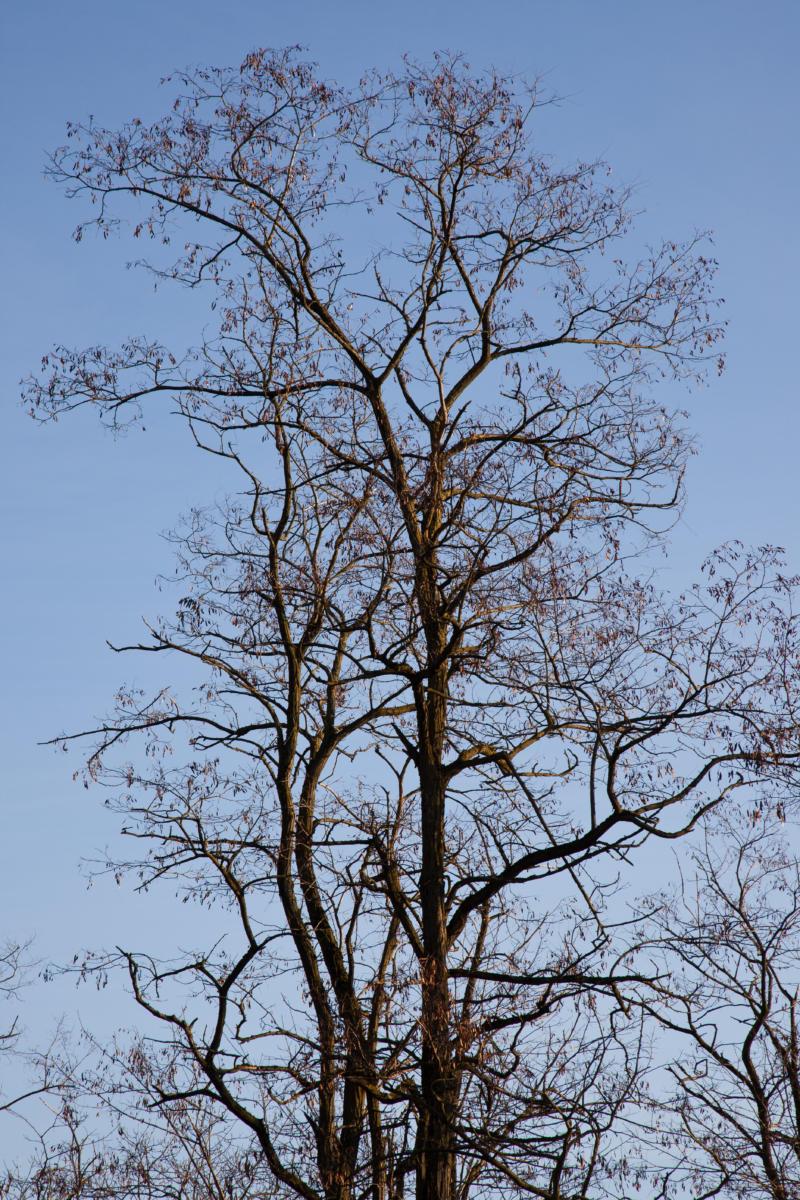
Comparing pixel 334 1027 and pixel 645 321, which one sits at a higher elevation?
pixel 645 321

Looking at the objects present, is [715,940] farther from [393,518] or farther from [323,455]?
[323,455]

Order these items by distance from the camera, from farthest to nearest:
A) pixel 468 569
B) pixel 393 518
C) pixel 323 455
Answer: pixel 323 455 → pixel 393 518 → pixel 468 569

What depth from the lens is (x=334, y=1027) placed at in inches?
422

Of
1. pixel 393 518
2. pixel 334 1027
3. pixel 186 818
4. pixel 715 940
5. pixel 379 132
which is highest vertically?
pixel 379 132

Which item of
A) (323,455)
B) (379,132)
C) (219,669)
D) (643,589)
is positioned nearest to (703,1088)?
(643,589)

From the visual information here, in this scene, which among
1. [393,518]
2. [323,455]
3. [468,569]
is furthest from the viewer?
[323,455]

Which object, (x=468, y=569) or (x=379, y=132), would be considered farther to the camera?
(x=379, y=132)

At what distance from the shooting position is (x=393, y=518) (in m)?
11.7

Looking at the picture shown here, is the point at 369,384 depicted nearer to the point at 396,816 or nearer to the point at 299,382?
the point at 299,382

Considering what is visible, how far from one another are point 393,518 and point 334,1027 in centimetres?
410

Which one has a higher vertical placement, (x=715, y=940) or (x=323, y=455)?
(x=323, y=455)

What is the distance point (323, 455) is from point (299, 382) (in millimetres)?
684

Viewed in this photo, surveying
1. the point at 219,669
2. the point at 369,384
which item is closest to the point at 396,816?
the point at 219,669

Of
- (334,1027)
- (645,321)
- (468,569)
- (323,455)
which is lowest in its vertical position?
(334,1027)
